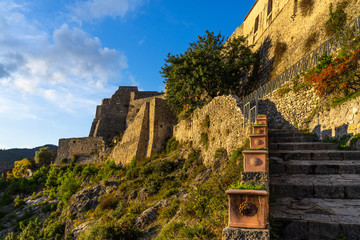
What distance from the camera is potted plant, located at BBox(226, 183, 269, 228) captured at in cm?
283

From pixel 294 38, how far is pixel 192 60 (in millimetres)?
7228

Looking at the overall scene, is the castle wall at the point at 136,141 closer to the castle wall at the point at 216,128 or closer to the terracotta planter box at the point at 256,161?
the castle wall at the point at 216,128

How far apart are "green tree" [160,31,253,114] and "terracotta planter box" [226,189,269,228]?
14071 mm

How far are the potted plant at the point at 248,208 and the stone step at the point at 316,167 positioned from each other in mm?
2948

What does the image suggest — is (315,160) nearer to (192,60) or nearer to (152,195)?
(152,195)

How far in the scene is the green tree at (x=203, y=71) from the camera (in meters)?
17.0

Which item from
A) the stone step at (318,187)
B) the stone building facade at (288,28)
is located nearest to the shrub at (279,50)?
the stone building facade at (288,28)

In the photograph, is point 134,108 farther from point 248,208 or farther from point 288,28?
point 248,208

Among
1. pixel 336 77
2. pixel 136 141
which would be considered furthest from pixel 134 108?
pixel 336 77

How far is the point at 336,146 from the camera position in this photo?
22.7ft

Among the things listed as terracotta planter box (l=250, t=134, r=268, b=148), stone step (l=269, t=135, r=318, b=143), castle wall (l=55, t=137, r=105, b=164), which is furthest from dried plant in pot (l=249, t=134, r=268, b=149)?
castle wall (l=55, t=137, r=105, b=164)

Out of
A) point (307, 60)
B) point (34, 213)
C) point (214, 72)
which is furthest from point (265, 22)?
point (34, 213)

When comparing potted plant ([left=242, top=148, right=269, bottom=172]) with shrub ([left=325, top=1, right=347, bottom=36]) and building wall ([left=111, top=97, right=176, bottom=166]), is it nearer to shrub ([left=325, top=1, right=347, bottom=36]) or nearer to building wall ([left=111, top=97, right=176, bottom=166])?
shrub ([left=325, top=1, right=347, bottom=36])

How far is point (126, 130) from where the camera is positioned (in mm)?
24578
